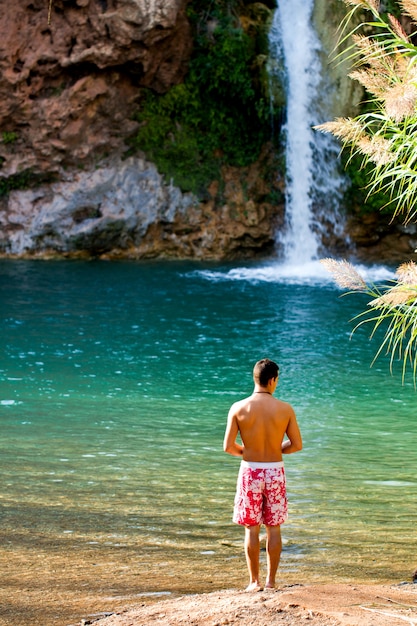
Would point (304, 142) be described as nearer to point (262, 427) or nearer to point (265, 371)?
point (265, 371)

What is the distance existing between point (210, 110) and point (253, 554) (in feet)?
59.1

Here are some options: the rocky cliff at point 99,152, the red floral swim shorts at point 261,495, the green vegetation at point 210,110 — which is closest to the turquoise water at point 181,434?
the red floral swim shorts at point 261,495

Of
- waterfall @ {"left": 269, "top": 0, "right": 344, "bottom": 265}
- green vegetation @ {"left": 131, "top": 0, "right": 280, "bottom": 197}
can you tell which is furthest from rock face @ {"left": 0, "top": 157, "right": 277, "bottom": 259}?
waterfall @ {"left": 269, "top": 0, "right": 344, "bottom": 265}

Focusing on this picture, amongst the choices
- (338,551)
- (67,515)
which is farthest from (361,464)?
(67,515)

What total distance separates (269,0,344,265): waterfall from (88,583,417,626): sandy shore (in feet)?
56.7

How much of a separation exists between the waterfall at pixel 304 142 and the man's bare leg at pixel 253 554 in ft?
55.5

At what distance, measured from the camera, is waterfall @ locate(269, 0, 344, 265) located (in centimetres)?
2148

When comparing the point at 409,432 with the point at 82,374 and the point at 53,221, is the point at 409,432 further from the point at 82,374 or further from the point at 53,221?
the point at 53,221

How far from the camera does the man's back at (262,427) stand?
15.7 feet

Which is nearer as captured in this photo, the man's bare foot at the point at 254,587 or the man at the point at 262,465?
the man's bare foot at the point at 254,587

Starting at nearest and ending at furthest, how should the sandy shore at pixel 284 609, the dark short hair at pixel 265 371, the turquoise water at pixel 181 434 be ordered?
the sandy shore at pixel 284 609, the dark short hair at pixel 265 371, the turquoise water at pixel 181 434

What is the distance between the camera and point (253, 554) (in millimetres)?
4734

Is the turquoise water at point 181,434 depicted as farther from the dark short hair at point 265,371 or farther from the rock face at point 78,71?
the rock face at point 78,71

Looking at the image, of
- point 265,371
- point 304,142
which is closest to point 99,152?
point 304,142
